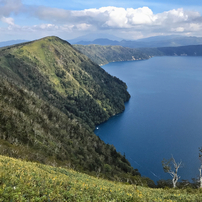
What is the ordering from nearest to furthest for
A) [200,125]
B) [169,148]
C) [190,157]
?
[190,157] → [169,148] → [200,125]

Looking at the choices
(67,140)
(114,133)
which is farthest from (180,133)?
(67,140)

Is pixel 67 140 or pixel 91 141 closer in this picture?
pixel 67 140

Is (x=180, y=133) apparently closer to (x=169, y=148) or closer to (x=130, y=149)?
(x=169, y=148)

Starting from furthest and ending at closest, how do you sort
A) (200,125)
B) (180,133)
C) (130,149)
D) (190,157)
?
(200,125)
(180,133)
(130,149)
(190,157)

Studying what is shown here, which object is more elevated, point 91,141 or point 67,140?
point 67,140

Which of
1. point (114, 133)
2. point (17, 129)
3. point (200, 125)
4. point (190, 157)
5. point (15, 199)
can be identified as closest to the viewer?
point (15, 199)

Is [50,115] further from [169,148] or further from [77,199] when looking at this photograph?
[77,199]

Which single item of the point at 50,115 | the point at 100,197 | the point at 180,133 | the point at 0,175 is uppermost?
the point at 0,175

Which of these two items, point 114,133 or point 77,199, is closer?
point 77,199

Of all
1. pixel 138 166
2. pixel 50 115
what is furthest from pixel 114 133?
pixel 50 115
